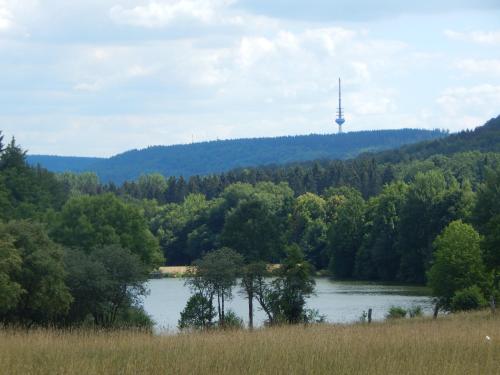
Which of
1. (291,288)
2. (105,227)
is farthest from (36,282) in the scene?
(105,227)

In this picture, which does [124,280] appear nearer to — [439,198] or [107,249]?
[107,249]

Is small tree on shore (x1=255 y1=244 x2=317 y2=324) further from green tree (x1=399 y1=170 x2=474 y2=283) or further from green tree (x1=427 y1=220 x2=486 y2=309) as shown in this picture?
green tree (x1=399 y1=170 x2=474 y2=283)

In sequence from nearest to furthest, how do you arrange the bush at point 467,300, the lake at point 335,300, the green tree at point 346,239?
the bush at point 467,300, the lake at point 335,300, the green tree at point 346,239

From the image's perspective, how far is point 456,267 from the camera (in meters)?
65.0

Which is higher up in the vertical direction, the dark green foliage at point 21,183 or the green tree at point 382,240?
the dark green foliage at point 21,183

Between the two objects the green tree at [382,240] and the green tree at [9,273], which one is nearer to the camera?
the green tree at [9,273]

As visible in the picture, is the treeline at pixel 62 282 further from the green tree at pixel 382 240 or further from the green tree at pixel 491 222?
the green tree at pixel 382 240

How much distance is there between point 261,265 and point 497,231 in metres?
12.6

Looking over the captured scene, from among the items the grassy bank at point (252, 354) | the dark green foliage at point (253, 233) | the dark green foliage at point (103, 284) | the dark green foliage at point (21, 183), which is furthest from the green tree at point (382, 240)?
the grassy bank at point (252, 354)

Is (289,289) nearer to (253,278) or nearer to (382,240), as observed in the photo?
(253,278)

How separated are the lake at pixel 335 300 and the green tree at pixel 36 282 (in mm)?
7684

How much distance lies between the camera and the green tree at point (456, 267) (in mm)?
63938

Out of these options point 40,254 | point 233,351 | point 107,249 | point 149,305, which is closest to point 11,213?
point 149,305

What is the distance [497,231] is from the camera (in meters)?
53.1
